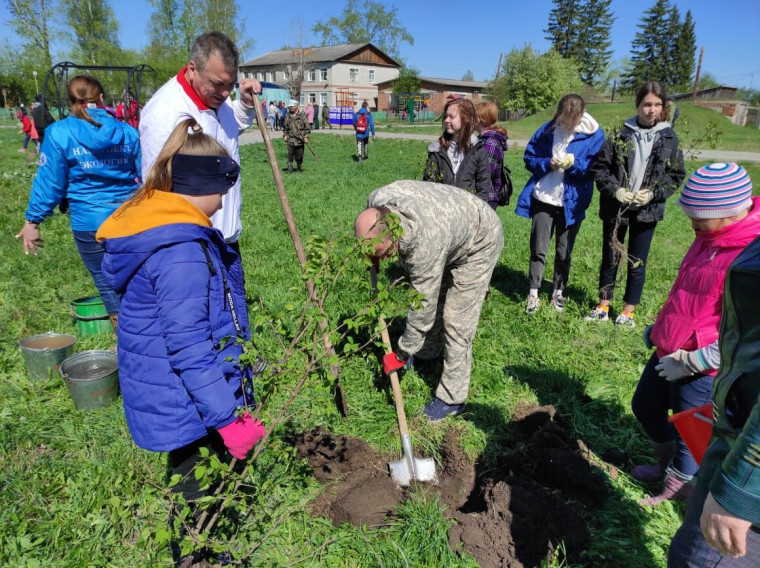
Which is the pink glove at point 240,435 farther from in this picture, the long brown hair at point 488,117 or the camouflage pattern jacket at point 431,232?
the long brown hair at point 488,117

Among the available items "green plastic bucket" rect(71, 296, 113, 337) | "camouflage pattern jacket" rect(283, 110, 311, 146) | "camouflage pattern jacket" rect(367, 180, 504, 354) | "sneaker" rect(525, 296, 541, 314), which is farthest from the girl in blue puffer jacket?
"camouflage pattern jacket" rect(283, 110, 311, 146)

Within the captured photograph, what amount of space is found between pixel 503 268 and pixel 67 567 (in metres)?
5.00

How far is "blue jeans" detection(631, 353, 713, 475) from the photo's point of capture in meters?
2.17

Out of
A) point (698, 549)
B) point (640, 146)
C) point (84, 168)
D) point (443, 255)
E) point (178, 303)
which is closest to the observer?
point (698, 549)

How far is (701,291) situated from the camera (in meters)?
2.17

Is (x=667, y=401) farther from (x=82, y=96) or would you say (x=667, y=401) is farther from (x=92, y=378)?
(x=82, y=96)

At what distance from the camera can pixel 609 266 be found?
4.52 meters

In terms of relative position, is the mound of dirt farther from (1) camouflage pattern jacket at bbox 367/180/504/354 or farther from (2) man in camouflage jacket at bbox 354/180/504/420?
(1) camouflage pattern jacket at bbox 367/180/504/354

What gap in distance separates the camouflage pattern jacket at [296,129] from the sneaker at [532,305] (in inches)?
365

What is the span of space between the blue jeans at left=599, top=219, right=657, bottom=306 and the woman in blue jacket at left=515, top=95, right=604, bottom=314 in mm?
337

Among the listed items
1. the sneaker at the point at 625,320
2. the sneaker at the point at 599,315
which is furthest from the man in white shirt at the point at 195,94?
the sneaker at the point at 625,320

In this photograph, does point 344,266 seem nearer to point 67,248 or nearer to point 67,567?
point 67,567

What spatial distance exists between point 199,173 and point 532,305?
12.0 feet

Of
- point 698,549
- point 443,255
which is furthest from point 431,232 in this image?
point 698,549
